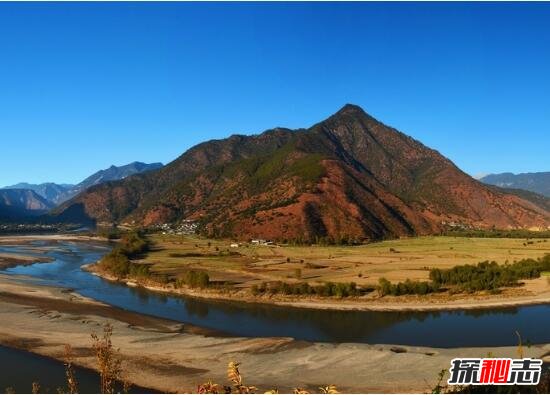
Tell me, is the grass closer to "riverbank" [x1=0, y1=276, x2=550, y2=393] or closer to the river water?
the river water

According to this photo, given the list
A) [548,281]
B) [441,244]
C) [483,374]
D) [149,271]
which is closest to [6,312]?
[149,271]

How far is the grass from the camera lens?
10350 centimetres

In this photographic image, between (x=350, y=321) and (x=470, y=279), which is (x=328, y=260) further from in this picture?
(x=350, y=321)

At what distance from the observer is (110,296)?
3487 inches

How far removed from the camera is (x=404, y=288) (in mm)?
86625

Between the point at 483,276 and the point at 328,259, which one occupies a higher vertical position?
the point at 483,276

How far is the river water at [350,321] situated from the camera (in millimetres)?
61656

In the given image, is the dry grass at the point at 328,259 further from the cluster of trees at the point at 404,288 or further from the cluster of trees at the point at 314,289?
the cluster of trees at the point at 404,288

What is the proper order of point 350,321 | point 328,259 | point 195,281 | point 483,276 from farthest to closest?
point 328,259, point 483,276, point 195,281, point 350,321

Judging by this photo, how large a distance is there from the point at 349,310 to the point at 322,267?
1590 inches

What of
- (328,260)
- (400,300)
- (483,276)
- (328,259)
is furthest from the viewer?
(328,259)

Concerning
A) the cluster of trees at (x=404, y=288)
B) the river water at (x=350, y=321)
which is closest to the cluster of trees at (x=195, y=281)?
the river water at (x=350, y=321)

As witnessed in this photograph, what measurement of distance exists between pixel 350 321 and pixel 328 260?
60.1 meters

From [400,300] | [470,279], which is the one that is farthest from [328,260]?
[400,300]
